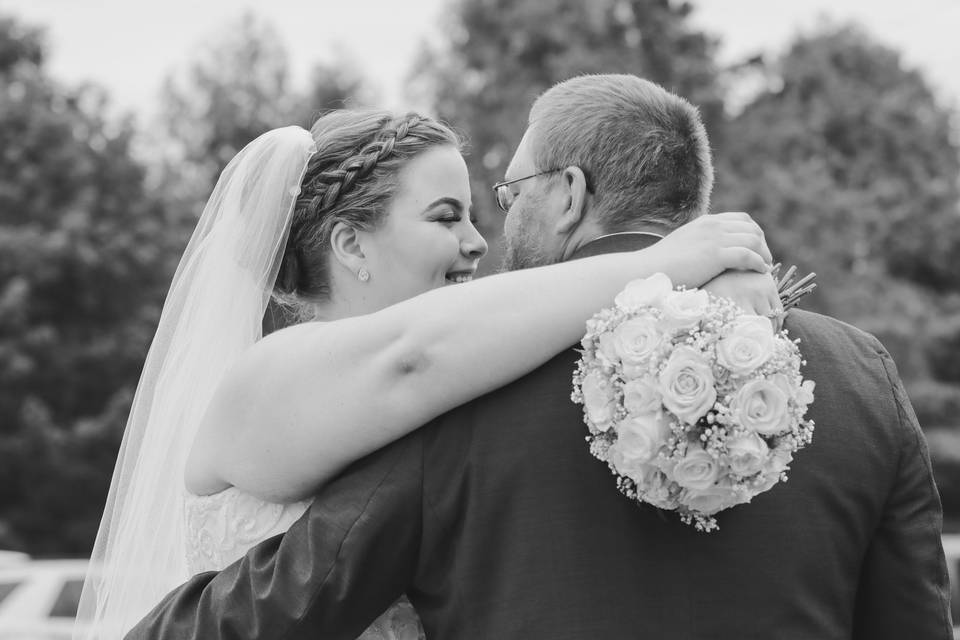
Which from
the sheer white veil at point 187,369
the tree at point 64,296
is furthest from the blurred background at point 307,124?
the sheer white veil at point 187,369

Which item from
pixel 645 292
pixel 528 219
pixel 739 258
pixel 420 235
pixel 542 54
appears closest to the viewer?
pixel 645 292

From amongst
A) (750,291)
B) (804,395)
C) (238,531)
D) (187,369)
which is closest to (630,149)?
(750,291)

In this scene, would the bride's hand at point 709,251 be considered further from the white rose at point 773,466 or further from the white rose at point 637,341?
the white rose at point 773,466

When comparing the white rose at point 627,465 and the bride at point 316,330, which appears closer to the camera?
the white rose at point 627,465

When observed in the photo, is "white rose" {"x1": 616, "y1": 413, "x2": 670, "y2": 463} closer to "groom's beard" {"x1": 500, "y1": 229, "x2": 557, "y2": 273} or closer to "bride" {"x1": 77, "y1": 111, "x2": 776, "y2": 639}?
"bride" {"x1": 77, "y1": 111, "x2": 776, "y2": 639}

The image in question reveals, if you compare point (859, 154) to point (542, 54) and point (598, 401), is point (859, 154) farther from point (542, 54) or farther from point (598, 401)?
Answer: point (598, 401)

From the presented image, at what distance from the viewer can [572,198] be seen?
2506mm

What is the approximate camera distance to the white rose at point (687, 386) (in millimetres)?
1993

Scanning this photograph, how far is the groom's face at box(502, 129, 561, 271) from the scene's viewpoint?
8.50 feet

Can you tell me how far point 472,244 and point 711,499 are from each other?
1325mm

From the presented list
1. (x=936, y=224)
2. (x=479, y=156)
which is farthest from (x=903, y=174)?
(x=479, y=156)

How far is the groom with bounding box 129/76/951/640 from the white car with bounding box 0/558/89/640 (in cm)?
651

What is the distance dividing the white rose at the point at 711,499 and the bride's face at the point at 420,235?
1260 millimetres

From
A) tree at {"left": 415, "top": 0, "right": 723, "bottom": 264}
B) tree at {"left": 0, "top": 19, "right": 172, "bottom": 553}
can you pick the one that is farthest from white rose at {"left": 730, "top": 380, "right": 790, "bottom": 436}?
tree at {"left": 415, "top": 0, "right": 723, "bottom": 264}
